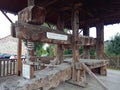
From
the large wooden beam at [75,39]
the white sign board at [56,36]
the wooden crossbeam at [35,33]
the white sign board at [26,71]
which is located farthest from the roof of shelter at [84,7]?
the white sign board at [26,71]

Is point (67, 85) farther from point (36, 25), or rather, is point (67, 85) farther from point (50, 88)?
point (36, 25)

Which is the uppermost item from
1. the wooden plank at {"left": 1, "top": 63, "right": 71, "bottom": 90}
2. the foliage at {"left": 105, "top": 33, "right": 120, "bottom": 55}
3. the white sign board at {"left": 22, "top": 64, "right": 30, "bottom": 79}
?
the foliage at {"left": 105, "top": 33, "right": 120, "bottom": 55}

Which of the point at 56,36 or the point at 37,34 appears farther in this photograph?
the point at 56,36

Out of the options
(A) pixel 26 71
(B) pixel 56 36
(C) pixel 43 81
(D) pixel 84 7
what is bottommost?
(C) pixel 43 81

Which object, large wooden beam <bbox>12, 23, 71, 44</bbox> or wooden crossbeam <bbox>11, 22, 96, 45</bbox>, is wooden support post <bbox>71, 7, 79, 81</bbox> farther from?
large wooden beam <bbox>12, 23, 71, 44</bbox>

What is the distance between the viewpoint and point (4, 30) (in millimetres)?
51094

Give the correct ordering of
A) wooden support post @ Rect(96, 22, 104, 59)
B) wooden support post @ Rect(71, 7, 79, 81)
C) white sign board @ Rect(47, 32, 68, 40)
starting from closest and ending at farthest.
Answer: white sign board @ Rect(47, 32, 68, 40) → wooden support post @ Rect(71, 7, 79, 81) → wooden support post @ Rect(96, 22, 104, 59)

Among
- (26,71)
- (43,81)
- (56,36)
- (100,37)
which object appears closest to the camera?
(26,71)

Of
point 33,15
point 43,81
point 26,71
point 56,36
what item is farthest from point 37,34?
point 43,81

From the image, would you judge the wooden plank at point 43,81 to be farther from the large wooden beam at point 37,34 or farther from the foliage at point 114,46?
the foliage at point 114,46

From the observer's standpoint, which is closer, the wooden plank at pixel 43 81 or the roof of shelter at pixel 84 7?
the wooden plank at pixel 43 81

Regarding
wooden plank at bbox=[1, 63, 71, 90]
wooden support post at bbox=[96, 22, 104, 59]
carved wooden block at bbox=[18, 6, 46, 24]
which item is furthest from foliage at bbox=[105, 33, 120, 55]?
carved wooden block at bbox=[18, 6, 46, 24]

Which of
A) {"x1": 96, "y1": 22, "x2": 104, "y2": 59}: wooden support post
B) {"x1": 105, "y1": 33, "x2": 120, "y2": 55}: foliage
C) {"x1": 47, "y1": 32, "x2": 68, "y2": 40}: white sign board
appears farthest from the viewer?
{"x1": 105, "y1": 33, "x2": 120, "y2": 55}: foliage

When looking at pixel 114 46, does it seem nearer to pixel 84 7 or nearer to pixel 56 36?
pixel 84 7
